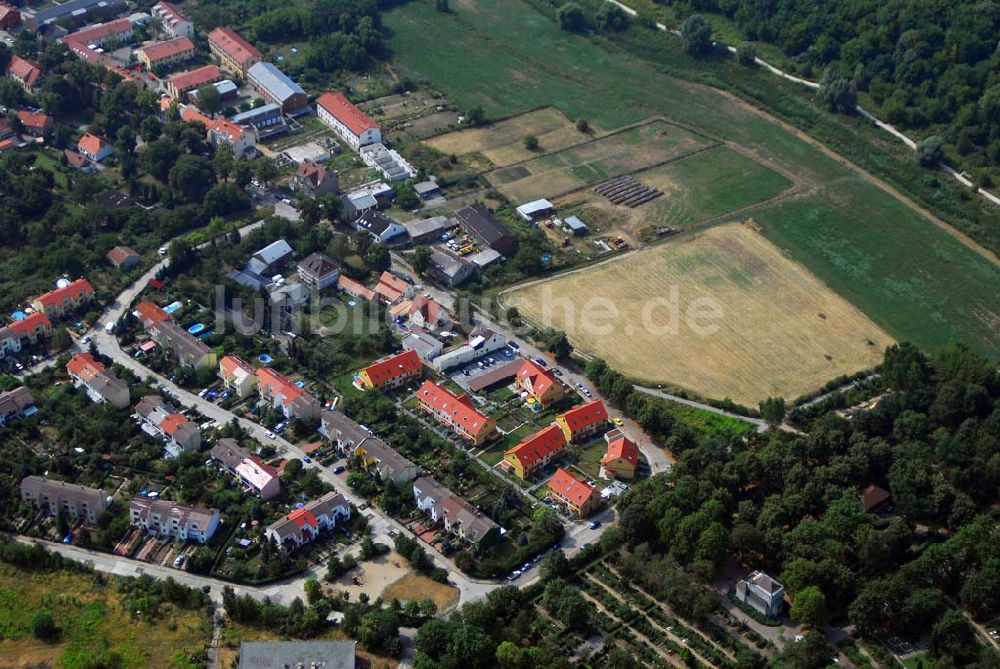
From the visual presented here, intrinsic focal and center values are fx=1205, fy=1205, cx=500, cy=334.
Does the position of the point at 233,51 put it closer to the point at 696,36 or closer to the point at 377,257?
the point at 377,257

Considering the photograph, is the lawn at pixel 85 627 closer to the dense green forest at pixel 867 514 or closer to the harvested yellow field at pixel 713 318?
the dense green forest at pixel 867 514

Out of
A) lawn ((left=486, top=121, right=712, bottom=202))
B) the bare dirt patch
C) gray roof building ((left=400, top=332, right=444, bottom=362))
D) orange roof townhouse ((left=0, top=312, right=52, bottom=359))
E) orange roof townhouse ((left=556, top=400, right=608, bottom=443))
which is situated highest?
lawn ((left=486, top=121, right=712, bottom=202))

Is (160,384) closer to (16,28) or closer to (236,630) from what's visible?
(236,630)

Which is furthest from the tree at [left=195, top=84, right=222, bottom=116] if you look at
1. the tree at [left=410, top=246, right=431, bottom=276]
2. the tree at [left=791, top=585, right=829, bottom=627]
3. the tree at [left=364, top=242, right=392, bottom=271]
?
the tree at [left=791, top=585, right=829, bottom=627]

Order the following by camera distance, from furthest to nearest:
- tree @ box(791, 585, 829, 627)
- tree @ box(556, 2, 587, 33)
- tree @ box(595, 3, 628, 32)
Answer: tree @ box(556, 2, 587, 33)
tree @ box(595, 3, 628, 32)
tree @ box(791, 585, 829, 627)

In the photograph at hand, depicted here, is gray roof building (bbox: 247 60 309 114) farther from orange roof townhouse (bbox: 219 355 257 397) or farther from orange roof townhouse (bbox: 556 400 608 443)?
orange roof townhouse (bbox: 556 400 608 443)

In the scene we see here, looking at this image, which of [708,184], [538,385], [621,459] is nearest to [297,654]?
[621,459]

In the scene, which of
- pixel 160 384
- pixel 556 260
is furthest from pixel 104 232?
pixel 556 260
